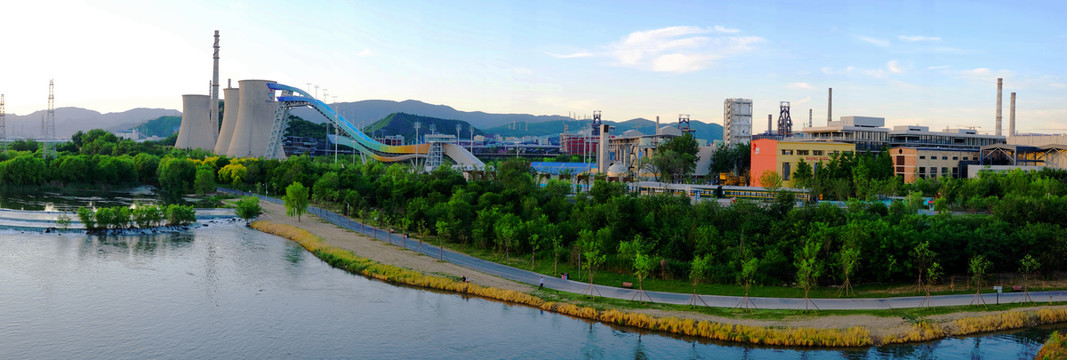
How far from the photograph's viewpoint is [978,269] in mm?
24109

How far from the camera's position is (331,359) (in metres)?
18.7

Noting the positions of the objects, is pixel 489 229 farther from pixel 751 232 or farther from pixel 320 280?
pixel 751 232

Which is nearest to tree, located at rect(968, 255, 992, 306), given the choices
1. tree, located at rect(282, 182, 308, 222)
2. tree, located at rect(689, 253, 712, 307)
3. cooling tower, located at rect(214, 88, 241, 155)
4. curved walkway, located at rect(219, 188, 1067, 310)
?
curved walkway, located at rect(219, 188, 1067, 310)

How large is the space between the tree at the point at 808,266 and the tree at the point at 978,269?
4703 mm

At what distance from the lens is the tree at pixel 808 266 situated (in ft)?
74.4

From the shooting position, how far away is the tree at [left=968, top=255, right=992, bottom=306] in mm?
23763

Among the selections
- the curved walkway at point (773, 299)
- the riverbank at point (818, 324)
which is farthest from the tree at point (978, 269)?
the riverbank at point (818, 324)

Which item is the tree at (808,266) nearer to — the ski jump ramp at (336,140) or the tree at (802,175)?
the tree at (802,175)

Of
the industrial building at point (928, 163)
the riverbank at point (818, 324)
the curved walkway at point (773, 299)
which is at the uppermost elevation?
the industrial building at point (928, 163)

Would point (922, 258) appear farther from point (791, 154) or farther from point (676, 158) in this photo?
point (676, 158)

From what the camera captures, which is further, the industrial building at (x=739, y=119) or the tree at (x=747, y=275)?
the industrial building at (x=739, y=119)

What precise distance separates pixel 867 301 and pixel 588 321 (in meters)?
8.80

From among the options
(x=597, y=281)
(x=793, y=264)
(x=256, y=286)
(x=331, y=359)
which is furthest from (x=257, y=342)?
(x=793, y=264)

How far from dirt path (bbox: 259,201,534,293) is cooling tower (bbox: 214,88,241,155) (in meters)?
41.2
